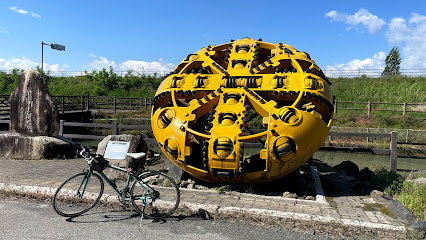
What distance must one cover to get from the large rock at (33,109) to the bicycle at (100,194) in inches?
206

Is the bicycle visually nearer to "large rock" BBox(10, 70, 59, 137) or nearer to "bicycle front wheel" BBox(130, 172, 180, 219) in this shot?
"bicycle front wheel" BBox(130, 172, 180, 219)

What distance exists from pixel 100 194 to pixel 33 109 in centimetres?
612

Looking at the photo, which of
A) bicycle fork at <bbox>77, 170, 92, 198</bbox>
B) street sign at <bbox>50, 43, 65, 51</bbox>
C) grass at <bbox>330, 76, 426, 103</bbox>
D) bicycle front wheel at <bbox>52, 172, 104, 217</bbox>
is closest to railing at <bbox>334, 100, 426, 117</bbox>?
grass at <bbox>330, 76, 426, 103</bbox>

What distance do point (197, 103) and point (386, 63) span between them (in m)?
53.1

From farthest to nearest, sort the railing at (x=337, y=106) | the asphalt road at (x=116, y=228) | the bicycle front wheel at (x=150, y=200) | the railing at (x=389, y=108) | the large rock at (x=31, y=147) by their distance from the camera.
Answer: the railing at (x=337, y=106)
the railing at (x=389, y=108)
the large rock at (x=31, y=147)
the bicycle front wheel at (x=150, y=200)
the asphalt road at (x=116, y=228)

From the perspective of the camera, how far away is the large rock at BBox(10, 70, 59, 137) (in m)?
9.65

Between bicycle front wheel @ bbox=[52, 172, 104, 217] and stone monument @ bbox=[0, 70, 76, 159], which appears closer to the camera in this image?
bicycle front wheel @ bbox=[52, 172, 104, 217]

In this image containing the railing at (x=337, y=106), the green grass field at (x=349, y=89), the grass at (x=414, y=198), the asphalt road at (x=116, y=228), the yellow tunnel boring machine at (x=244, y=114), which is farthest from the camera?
the railing at (x=337, y=106)

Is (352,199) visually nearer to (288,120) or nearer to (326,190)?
(326,190)

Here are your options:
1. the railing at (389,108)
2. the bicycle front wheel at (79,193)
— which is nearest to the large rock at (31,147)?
the bicycle front wheel at (79,193)

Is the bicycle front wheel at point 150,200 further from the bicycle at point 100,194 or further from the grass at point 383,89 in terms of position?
the grass at point 383,89

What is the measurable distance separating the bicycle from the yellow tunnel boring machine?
866 mm

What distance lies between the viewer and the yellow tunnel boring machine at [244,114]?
5.19m

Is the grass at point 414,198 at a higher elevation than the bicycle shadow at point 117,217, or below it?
higher
